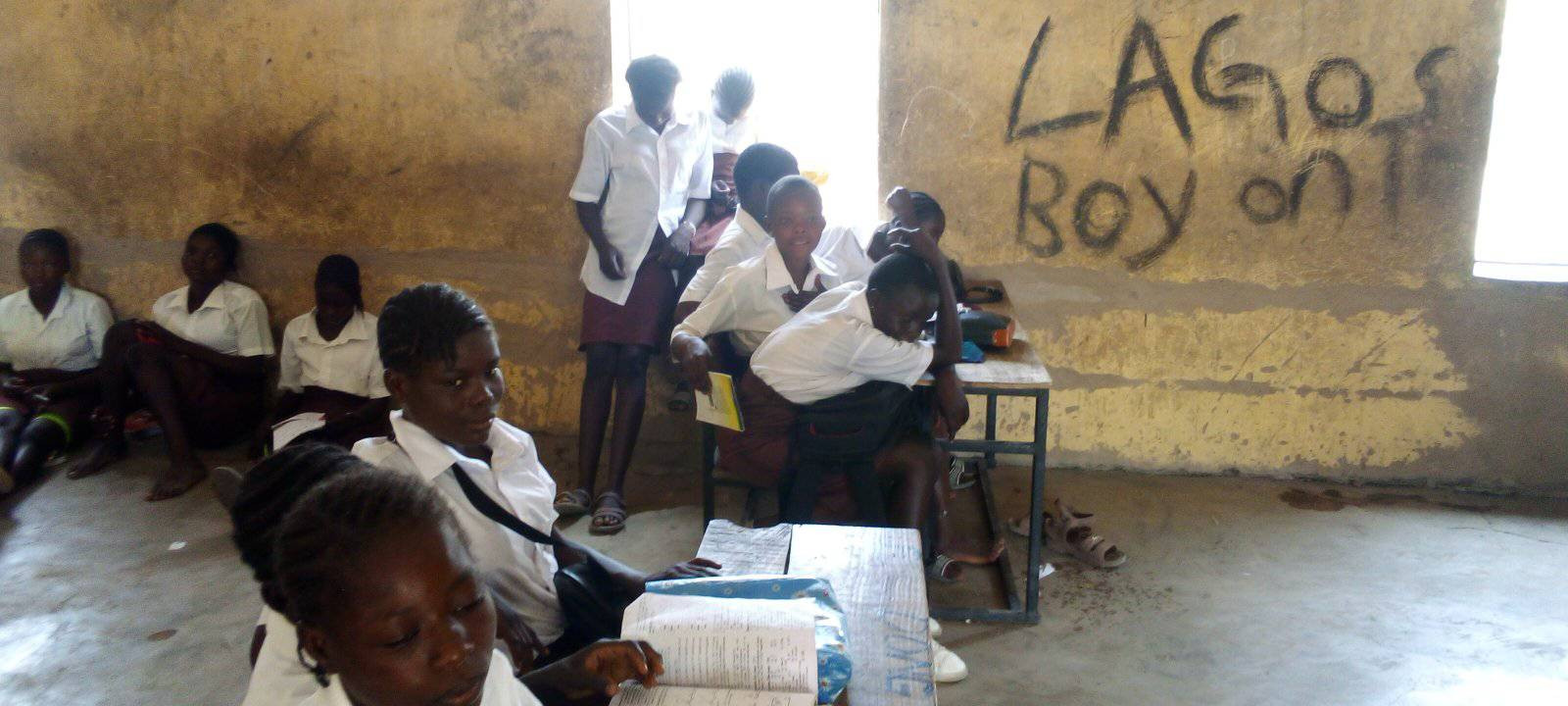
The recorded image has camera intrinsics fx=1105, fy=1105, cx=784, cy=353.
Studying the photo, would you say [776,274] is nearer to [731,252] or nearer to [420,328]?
[731,252]

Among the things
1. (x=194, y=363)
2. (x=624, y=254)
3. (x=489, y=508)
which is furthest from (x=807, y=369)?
(x=194, y=363)

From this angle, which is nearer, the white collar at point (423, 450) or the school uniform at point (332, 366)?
the white collar at point (423, 450)

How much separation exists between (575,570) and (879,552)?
547 millimetres

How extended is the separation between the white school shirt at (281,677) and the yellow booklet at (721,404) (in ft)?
5.38

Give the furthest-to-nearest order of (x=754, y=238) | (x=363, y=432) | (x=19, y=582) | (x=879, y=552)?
(x=363, y=432) < (x=754, y=238) < (x=19, y=582) < (x=879, y=552)

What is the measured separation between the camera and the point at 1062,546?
12.1 feet

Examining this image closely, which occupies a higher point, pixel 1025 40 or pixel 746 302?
pixel 1025 40

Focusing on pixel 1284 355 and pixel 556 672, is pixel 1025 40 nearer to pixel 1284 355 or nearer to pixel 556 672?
pixel 1284 355

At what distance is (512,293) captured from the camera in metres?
4.71

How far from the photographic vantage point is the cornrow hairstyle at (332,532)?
1.20m

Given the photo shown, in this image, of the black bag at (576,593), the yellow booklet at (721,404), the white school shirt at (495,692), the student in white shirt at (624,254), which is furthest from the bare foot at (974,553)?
the white school shirt at (495,692)

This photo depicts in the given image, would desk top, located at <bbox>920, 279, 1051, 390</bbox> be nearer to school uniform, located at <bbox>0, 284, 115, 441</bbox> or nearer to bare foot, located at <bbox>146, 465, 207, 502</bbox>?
bare foot, located at <bbox>146, 465, 207, 502</bbox>

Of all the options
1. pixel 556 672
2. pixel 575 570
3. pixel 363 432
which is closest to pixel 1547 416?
pixel 575 570

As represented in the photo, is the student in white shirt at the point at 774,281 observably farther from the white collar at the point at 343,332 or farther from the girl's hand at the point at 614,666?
the girl's hand at the point at 614,666
